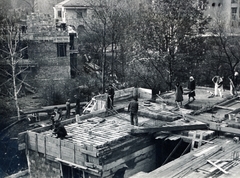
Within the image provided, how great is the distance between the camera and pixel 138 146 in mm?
15812

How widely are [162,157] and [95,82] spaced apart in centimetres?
1831

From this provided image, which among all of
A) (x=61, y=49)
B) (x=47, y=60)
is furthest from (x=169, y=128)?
(x=61, y=49)

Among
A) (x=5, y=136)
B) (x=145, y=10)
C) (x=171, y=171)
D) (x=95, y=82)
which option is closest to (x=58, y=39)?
(x=95, y=82)

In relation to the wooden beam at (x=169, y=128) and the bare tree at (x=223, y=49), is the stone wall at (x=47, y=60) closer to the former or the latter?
the bare tree at (x=223, y=49)

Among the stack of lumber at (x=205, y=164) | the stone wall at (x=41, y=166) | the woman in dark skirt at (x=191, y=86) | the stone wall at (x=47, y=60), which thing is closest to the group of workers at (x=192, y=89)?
the woman in dark skirt at (x=191, y=86)

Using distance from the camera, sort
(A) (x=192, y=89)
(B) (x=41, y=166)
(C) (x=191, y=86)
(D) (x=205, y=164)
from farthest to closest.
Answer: (A) (x=192, y=89) < (C) (x=191, y=86) < (B) (x=41, y=166) < (D) (x=205, y=164)

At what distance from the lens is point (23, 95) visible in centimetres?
3262

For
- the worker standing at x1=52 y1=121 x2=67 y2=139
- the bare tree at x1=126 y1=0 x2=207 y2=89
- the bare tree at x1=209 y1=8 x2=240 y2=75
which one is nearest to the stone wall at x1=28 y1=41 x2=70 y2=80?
the bare tree at x1=126 y1=0 x2=207 y2=89

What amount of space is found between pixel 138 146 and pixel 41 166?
4.66 metres

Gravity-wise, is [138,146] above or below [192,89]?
below

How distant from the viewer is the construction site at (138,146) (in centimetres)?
1283

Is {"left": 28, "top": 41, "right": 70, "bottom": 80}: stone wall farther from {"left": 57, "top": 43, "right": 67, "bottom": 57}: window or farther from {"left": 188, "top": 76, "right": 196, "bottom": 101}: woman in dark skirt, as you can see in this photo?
{"left": 188, "top": 76, "right": 196, "bottom": 101}: woman in dark skirt

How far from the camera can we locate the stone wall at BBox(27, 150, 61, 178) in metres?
15.8

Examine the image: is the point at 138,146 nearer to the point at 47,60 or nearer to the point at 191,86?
the point at 191,86
